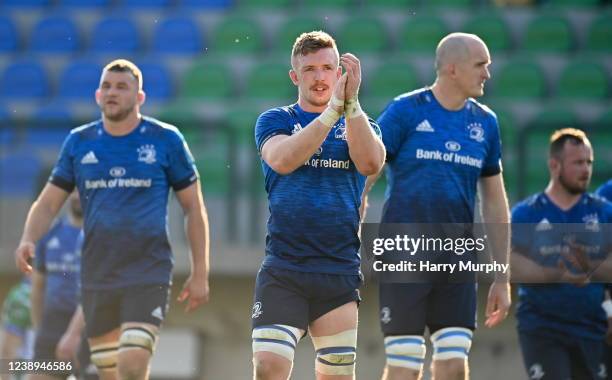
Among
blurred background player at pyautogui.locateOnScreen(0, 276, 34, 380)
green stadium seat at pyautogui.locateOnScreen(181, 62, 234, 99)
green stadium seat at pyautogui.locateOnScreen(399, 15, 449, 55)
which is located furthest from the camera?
green stadium seat at pyautogui.locateOnScreen(399, 15, 449, 55)

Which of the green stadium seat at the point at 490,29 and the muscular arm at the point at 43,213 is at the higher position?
the green stadium seat at the point at 490,29

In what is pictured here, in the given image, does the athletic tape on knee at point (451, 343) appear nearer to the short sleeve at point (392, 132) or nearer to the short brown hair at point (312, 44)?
the short sleeve at point (392, 132)

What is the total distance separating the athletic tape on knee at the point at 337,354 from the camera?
629cm

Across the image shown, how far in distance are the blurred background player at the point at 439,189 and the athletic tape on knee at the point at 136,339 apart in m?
1.51

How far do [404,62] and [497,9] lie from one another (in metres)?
2.02

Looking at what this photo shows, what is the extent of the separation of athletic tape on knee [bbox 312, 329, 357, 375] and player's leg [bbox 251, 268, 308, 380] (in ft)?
0.46

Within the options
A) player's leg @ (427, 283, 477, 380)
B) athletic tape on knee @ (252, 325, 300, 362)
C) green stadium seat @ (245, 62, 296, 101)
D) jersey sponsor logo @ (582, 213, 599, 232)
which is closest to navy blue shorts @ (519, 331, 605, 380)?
jersey sponsor logo @ (582, 213, 599, 232)

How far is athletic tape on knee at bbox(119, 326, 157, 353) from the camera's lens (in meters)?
7.86

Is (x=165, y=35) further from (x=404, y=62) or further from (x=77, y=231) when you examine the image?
(x=77, y=231)

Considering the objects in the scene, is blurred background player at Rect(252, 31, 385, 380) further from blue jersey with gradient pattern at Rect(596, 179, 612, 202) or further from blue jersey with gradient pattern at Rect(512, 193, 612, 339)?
blue jersey with gradient pattern at Rect(596, 179, 612, 202)

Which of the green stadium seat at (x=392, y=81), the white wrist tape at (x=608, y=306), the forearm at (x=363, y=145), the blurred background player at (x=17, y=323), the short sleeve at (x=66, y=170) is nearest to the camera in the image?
the forearm at (x=363, y=145)

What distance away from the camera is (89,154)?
27.1 feet

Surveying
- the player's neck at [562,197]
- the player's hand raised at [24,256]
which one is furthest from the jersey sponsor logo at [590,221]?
the player's hand raised at [24,256]

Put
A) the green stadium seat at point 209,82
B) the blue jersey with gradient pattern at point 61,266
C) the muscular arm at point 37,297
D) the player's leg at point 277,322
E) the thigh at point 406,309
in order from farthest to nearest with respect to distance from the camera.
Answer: the green stadium seat at point 209,82, the blue jersey with gradient pattern at point 61,266, the muscular arm at point 37,297, the thigh at point 406,309, the player's leg at point 277,322
